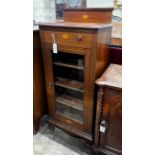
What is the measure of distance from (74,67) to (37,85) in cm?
45

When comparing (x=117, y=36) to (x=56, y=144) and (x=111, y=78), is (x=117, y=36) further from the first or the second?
(x=56, y=144)

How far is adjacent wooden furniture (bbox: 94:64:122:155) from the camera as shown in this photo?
1.09 meters

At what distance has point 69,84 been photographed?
1413 millimetres

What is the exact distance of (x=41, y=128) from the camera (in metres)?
1.78

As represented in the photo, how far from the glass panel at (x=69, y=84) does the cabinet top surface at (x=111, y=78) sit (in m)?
0.21

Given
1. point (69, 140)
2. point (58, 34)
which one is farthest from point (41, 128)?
point (58, 34)

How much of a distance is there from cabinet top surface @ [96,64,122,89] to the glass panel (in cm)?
21

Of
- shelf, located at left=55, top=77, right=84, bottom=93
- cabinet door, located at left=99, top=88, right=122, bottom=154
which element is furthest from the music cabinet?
cabinet door, located at left=99, top=88, right=122, bottom=154

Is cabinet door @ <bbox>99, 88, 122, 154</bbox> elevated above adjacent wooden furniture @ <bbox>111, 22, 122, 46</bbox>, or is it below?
below

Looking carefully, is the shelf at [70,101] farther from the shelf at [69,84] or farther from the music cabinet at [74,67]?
the shelf at [69,84]

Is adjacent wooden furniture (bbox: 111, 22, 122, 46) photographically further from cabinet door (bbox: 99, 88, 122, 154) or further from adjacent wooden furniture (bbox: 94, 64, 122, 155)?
cabinet door (bbox: 99, 88, 122, 154)

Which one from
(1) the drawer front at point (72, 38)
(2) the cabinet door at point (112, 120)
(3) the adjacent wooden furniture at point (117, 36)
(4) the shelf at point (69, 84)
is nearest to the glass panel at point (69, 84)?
(4) the shelf at point (69, 84)
